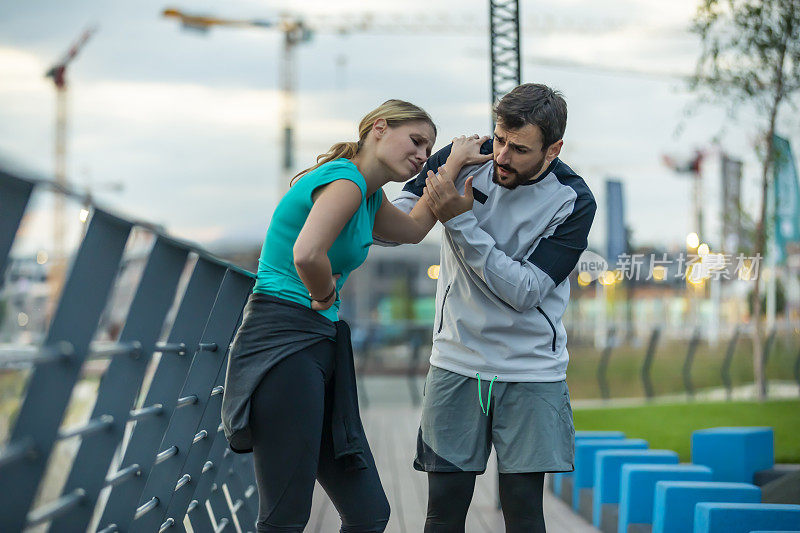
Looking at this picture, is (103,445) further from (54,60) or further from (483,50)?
(54,60)

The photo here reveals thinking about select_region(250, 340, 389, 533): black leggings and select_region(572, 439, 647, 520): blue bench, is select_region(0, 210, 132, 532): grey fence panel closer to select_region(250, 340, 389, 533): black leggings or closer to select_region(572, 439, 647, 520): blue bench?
select_region(250, 340, 389, 533): black leggings

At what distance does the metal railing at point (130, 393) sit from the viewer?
1.50 metres

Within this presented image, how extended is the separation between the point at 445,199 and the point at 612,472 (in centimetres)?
228

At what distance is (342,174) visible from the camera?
2.09m

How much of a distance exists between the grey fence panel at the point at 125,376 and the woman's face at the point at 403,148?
1.70 ft

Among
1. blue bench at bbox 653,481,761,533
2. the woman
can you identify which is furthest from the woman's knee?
blue bench at bbox 653,481,761,533

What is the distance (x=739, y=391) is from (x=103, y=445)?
12.4m

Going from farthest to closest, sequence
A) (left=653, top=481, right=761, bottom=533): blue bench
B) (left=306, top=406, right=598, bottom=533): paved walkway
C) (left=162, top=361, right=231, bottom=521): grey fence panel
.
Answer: (left=306, top=406, right=598, bottom=533): paved walkway → (left=653, top=481, right=761, bottom=533): blue bench → (left=162, top=361, right=231, bottom=521): grey fence panel

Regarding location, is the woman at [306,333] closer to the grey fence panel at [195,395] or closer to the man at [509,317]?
the man at [509,317]

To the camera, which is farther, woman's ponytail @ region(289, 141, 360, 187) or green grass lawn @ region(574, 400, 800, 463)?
green grass lawn @ region(574, 400, 800, 463)

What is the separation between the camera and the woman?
81.5 inches

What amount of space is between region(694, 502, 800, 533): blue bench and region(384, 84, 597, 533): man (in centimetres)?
60

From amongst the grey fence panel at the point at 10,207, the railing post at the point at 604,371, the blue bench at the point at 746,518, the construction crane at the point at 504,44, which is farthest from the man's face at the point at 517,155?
the railing post at the point at 604,371

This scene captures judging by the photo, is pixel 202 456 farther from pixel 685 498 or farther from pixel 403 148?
pixel 685 498
